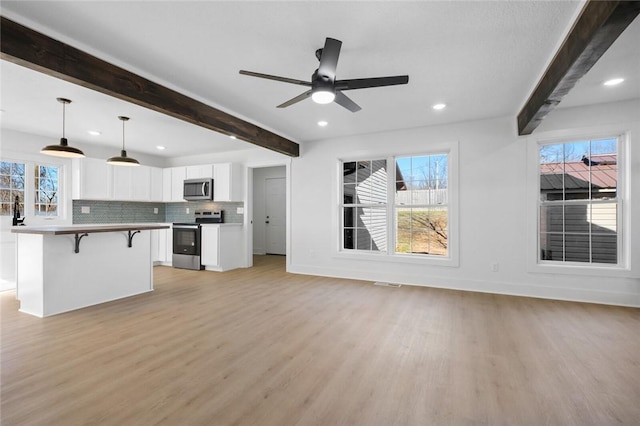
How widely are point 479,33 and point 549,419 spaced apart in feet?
8.45

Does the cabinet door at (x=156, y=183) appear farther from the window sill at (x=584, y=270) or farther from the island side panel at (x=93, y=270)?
the window sill at (x=584, y=270)

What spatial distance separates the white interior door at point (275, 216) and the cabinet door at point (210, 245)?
264cm

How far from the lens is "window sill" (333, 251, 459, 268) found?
14.9 ft

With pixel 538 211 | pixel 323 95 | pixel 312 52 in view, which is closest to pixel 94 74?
pixel 312 52

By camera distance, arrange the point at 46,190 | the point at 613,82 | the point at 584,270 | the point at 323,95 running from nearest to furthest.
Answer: the point at 323,95 < the point at 613,82 < the point at 584,270 < the point at 46,190

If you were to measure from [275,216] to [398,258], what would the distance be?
14.3ft

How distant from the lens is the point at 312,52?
8.30ft

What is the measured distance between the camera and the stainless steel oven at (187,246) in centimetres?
600

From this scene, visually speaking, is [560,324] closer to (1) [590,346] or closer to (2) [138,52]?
(1) [590,346]

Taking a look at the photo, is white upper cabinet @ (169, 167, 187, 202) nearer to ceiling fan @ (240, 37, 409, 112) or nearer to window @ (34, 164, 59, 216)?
window @ (34, 164, 59, 216)

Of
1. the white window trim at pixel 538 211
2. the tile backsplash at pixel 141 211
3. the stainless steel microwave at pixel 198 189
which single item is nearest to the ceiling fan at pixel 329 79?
the white window trim at pixel 538 211

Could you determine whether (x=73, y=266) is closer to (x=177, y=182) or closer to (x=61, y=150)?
(x=61, y=150)

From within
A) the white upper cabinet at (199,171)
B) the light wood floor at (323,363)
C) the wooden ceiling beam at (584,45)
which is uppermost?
the wooden ceiling beam at (584,45)

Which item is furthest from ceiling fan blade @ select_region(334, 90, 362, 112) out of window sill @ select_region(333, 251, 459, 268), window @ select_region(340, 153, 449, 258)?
window sill @ select_region(333, 251, 459, 268)
